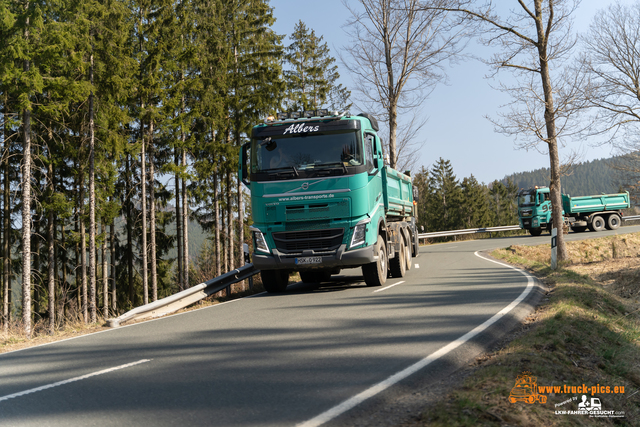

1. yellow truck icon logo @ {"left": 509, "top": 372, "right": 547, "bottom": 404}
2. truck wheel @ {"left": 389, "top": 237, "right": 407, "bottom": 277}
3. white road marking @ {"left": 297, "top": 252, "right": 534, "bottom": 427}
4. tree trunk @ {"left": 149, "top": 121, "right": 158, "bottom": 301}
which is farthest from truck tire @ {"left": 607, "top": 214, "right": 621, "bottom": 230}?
yellow truck icon logo @ {"left": 509, "top": 372, "right": 547, "bottom": 404}

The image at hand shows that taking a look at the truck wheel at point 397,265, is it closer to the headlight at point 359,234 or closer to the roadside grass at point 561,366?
the headlight at point 359,234

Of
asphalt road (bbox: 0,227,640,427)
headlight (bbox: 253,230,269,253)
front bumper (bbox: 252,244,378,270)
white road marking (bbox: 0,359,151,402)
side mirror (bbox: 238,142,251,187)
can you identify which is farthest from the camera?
side mirror (bbox: 238,142,251,187)

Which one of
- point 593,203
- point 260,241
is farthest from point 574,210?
point 260,241

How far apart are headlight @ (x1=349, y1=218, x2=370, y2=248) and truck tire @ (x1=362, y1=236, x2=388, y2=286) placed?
0.82 metres

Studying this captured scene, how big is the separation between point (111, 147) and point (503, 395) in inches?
885

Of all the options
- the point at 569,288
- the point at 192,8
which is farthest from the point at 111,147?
the point at 569,288

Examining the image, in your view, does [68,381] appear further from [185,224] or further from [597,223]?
[597,223]

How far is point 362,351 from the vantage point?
5809 millimetres

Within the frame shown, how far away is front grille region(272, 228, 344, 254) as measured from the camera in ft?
36.4

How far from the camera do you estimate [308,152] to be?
11328mm

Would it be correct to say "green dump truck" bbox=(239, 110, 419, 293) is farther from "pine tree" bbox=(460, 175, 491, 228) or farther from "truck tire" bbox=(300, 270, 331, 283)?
"pine tree" bbox=(460, 175, 491, 228)

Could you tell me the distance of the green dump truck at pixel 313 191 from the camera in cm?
1104

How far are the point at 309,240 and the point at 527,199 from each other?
2939cm

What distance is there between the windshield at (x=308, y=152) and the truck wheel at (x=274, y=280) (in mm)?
2701
